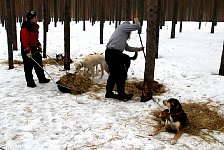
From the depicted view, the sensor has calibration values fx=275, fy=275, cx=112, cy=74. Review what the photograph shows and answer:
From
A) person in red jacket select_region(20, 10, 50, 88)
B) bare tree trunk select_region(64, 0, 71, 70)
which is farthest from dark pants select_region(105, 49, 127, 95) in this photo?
bare tree trunk select_region(64, 0, 71, 70)

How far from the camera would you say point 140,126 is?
580 centimetres

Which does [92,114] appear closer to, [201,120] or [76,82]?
[76,82]

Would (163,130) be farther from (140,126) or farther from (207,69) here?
(207,69)

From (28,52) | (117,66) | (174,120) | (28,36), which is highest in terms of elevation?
(28,36)

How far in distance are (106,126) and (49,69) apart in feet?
18.9

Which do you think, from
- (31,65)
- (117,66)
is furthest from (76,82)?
(117,66)

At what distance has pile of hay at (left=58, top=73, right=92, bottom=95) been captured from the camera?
26.4ft

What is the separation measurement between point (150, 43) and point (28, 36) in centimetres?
369

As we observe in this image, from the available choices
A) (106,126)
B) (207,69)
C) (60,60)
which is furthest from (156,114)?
(60,60)

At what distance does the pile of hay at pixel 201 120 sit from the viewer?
559 centimetres

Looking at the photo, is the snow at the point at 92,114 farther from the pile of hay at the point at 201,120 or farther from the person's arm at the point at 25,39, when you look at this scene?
the person's arm at the point at 25,39

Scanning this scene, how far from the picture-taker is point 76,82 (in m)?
8.39

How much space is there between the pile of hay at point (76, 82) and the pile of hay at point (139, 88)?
1281mm

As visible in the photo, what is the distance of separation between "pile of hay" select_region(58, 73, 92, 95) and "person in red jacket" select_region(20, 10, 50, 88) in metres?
0.88
